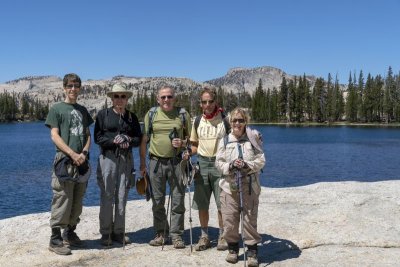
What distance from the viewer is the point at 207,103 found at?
7.41 metres

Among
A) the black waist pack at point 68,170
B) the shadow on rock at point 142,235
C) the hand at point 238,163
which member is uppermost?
the hand at point 238,163

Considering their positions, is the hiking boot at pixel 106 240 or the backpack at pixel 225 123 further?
the hiking boot at pixel 106 240

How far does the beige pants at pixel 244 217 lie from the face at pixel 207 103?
57.9 inches

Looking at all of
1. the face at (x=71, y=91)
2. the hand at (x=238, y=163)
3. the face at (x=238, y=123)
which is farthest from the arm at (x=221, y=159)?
the face at (x=71, y=91)

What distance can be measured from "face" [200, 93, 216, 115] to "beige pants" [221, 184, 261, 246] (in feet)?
4.83

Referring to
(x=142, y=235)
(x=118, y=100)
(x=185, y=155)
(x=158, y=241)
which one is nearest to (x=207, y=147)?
(x=185, y=155)

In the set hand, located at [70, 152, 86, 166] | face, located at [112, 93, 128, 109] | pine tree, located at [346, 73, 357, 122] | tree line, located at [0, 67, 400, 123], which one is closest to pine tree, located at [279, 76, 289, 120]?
tree line, located at [0, 67, 400, 123]

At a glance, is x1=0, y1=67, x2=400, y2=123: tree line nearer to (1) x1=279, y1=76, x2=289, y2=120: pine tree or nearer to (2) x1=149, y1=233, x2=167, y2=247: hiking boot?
(1) x1=279, y1=76, x2=289, y2=120: pine tree

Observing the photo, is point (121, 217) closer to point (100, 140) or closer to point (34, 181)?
point (100, 140)

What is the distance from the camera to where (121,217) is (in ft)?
25.9

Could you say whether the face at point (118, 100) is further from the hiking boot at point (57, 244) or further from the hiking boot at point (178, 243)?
the hiking boot at point (178, 243)

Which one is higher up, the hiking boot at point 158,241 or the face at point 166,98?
the face at point 166,98

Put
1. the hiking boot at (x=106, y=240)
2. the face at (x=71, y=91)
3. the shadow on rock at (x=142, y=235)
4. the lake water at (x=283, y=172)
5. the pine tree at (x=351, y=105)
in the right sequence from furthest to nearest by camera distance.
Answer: the pine tree at (x=351, y=105)
the lake water at (x=283, y=172)
the shadow on rock at (x=142, y=235)
the hiking boot at (x=106, y=240)
the face at (x=71, y=91)

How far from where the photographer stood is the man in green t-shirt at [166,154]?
7.68 meters
